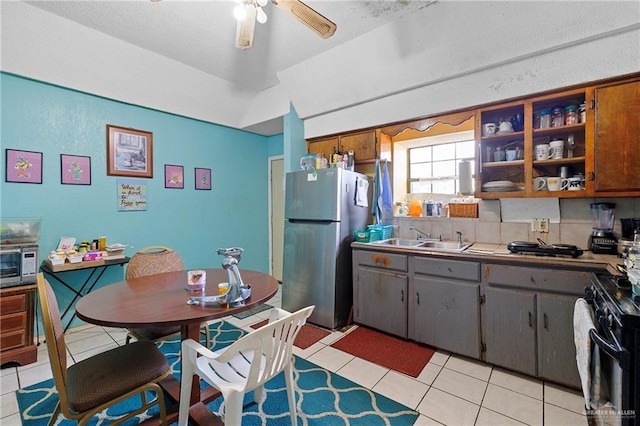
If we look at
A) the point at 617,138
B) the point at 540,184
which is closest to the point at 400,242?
the point at 540,184

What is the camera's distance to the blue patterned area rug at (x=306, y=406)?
168 cm

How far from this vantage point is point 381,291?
2734mm

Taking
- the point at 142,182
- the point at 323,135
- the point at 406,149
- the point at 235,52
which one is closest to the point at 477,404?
the point at 406,149

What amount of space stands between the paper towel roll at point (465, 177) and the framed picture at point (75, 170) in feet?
12.9

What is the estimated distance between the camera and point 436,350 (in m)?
2.48

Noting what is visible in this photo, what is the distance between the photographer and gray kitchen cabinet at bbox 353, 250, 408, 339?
8.59 feet

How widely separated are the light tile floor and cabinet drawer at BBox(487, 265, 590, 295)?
0.67 m

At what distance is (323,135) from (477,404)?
305 cm

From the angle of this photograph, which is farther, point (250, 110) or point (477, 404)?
point (250, 110)

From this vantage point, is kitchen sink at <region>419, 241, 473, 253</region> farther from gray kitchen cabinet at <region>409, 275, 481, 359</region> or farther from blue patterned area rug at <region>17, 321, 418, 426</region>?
blue patterned area rug at <region>17, 321, 418, 426</region>

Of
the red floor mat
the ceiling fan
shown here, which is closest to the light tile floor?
the red floor mat

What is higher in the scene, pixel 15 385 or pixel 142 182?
pixel 142 182

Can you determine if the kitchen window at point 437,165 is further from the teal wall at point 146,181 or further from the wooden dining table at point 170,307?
the wooden dining table at point 170,307

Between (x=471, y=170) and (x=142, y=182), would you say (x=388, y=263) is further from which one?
(x=142, y=182)
